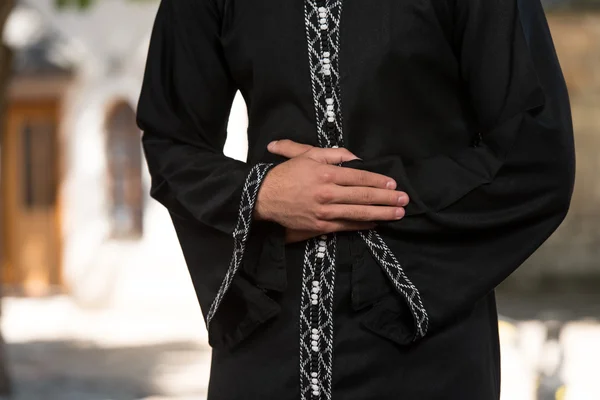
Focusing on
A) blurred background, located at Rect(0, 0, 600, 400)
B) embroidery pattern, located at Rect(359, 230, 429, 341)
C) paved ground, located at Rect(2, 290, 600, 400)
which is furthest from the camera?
blurred background, located at Rect(0, 0, 600, 400)

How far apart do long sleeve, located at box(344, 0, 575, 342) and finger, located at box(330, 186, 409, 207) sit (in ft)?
0.08

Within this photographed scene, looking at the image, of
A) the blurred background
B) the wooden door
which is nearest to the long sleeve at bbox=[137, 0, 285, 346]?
the blurred background

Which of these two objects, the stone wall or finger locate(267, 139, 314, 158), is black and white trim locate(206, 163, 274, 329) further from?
the stone wall

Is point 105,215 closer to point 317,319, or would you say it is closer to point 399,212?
point 317,319

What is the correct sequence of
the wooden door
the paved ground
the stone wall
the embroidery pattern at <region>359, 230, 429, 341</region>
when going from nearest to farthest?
the embroidery pattern at <region>359, 230, 429, 341</region>
the paved ground
the wooden door
the stone wall

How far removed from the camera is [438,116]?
2.05 m

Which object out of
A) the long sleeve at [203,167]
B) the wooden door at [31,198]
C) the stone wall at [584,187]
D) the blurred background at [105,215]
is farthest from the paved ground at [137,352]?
the long sleeve at [203,167]

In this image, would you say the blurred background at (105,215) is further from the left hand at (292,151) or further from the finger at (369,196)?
the finger at (369,196)

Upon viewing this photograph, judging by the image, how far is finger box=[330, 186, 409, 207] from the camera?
1936 millimetres

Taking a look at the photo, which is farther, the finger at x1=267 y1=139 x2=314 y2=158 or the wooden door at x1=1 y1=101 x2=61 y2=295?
the wooden door at x1=1 y1=101 x2=61 y2=295

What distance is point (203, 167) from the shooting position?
2119mm

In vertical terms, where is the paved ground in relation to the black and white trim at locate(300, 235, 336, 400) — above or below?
below

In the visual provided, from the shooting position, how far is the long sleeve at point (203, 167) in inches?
81.2

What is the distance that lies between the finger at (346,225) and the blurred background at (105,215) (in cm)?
858
